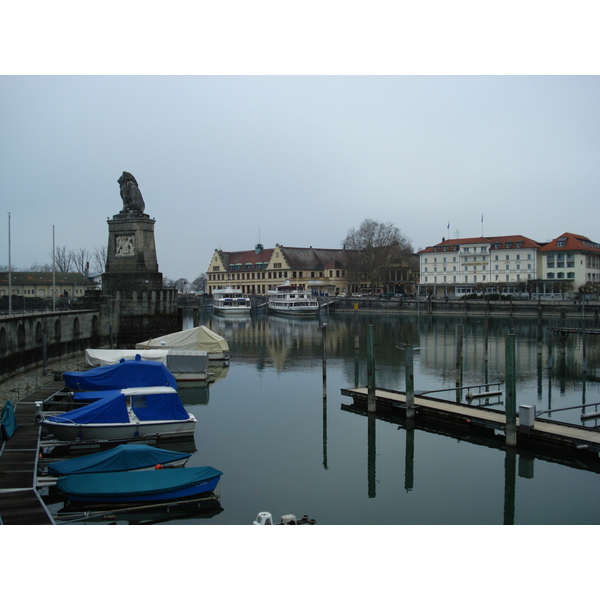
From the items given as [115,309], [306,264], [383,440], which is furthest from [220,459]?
[306,264]

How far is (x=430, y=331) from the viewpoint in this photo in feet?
228

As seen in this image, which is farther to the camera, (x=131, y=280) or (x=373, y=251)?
(x=373, y=251)

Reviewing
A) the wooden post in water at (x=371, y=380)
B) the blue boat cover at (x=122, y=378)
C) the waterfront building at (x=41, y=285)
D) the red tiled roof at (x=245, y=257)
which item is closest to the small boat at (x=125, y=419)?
the blue boat cover at (x=122, y=378)

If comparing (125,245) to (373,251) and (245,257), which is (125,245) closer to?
(373,251)

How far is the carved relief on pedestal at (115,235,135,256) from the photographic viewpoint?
49.5 metres

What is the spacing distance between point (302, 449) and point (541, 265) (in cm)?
9061

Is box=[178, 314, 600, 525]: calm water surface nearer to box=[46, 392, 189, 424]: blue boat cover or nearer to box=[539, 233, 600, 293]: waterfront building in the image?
box=[46, 392, 189, 424]: blue boat cover

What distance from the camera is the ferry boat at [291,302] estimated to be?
10481cm

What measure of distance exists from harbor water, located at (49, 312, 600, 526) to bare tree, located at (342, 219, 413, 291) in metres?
81.0

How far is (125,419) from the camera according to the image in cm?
2169

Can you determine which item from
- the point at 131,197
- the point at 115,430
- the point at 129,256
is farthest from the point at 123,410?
the point at 131,197

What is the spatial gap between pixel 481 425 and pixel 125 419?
13828mm

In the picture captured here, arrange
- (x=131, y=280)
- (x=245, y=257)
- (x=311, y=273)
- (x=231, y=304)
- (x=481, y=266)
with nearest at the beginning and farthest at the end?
1. (x=131, y=280)
2. (x=481, y=266)
3. (x=231, y=304)
4. (x=311, y=273)
5. (x=245, y=257)

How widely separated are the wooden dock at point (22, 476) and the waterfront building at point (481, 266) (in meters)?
90.9
